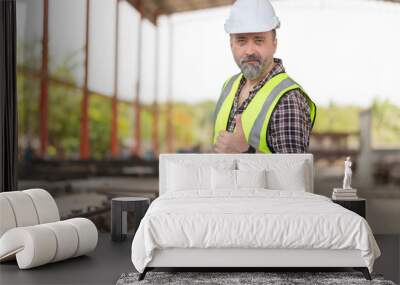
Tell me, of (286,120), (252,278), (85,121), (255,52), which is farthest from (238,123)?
(252,278)

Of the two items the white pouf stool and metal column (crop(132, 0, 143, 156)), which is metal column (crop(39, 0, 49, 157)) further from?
the white pouf stool

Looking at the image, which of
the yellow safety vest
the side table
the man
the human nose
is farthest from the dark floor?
the human nose

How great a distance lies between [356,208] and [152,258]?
2443 millimetres

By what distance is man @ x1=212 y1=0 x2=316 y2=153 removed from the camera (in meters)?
6.43

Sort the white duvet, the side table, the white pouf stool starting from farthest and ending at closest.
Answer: the side table → the white pouf stool → the white duvet

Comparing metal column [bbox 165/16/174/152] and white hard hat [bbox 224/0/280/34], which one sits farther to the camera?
metal column [bbox 165/16/174/152]

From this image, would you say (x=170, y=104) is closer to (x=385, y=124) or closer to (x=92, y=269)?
(x=385, y=124)

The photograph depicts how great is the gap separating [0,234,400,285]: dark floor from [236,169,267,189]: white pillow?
4.08ft

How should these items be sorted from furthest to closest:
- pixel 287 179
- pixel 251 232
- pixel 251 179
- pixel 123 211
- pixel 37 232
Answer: pixel 123 211 < pixel 287 179 < pixel 251 179 < pixel 37 232 < pixel 251 232

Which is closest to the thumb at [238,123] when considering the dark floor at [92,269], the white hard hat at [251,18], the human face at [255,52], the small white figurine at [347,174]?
the human face at [255,52]

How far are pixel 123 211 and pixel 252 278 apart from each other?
205cm

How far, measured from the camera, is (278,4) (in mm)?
6730

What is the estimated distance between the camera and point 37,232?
4836mm

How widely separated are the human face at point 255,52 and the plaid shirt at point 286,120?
9 cm
